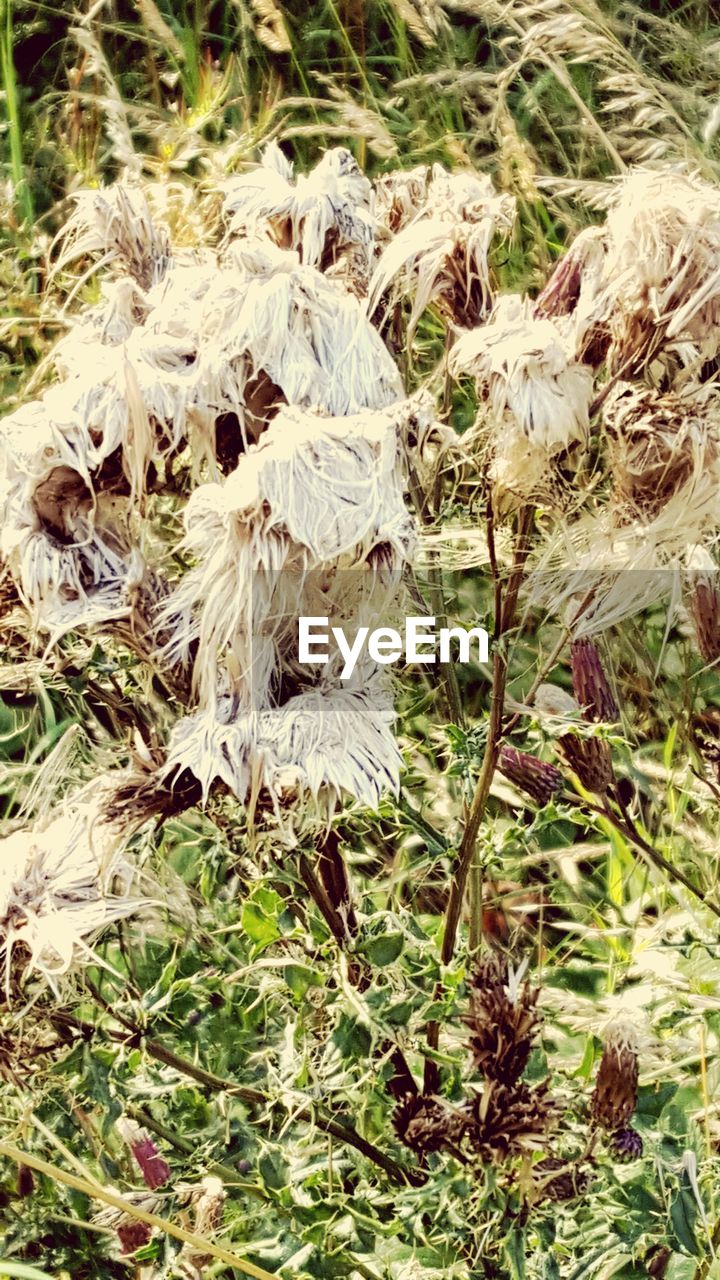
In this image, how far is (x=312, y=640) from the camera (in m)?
0.72

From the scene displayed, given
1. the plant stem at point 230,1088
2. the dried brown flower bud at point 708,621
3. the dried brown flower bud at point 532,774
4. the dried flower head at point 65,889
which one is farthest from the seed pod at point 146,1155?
the dried brown flower bud at point 708,621

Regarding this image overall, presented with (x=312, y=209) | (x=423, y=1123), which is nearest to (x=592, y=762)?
(x=423, y=1123)

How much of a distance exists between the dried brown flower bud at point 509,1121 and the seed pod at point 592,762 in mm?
266

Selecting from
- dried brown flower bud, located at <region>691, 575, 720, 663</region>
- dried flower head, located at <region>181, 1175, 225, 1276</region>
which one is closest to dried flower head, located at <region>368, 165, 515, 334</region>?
dried brown flower bud, located at <region>691, 575, 720, 663</region>

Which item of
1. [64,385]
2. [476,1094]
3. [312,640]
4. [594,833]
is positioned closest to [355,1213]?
[476,1094]

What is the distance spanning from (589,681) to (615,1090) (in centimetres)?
26

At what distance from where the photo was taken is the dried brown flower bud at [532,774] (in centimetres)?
88

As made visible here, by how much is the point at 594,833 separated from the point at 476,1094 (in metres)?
0.71

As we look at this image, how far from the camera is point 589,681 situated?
2.99ft

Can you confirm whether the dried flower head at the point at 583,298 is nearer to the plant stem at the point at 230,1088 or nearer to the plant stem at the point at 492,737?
the plant stem at the point at 492,737

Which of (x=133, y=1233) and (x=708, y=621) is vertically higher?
(x=708, y=621)

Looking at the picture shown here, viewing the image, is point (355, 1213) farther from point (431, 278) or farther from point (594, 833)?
point (594, 833)

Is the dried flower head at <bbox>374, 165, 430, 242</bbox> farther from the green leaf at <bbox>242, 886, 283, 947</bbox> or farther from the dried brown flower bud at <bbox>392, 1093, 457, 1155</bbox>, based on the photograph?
the dried brown flower bud at <bbox>392, 1093, 457, 1155</bbox>

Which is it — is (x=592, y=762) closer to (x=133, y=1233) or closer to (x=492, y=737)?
(x=492, y=737)
